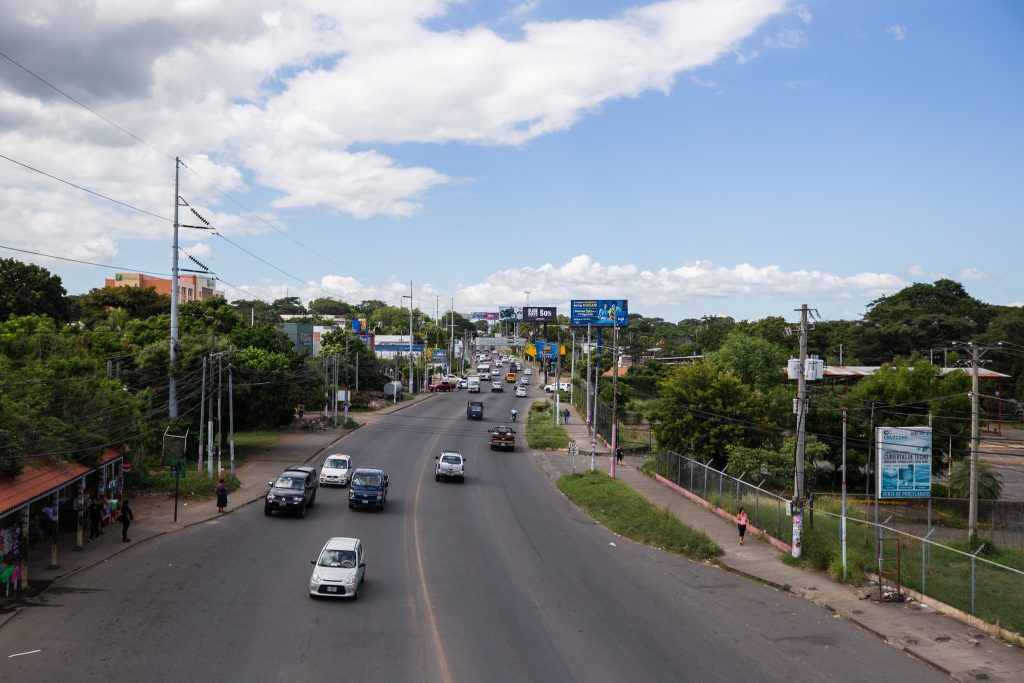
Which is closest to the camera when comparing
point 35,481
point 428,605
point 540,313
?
point 428,605

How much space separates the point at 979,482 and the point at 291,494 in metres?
33.1

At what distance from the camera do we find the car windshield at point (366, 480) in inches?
1309

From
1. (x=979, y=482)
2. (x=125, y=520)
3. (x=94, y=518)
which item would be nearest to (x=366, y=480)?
(x=125, y=520)

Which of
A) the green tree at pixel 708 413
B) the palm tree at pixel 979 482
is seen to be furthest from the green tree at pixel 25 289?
the palm tree at pixel 979 482

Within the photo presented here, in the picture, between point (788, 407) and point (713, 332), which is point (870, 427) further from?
point (713, 332)

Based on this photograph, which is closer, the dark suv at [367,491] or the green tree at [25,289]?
the dark suv at [367,491]

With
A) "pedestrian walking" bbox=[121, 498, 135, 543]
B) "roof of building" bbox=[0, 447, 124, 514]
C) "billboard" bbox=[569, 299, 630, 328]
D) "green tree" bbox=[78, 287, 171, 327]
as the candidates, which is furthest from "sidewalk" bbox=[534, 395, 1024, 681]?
"green tree" bbox=[78, 287, 171, 327]

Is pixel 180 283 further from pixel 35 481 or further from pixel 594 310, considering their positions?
pixel 35 481

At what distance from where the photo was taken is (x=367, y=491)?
3269cm

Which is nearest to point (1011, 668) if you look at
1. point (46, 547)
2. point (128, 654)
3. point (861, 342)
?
point (128, 654)

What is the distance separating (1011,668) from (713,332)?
14564cm

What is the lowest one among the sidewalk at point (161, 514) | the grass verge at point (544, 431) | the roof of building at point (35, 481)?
the grass verge at point (544, 431)

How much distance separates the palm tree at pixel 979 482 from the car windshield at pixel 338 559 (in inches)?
1268

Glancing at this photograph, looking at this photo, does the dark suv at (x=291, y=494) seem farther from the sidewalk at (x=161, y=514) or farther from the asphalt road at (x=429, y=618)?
the sidewalk at (x=161, y=514)
